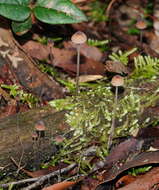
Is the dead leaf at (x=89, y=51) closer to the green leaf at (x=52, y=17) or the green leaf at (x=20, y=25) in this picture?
the green leaf at (x=20, y=25)

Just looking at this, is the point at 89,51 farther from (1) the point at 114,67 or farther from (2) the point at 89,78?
(1) the point at 114,67

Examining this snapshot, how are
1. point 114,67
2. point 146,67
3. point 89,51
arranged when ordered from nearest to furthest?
point 114,67
point 146,67
point 89,51

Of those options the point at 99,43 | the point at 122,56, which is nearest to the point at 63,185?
the point at 122,56

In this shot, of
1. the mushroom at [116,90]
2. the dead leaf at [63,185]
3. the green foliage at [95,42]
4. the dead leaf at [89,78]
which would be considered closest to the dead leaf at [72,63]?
the dead leaf at [89,78]

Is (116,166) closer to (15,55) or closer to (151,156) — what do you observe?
(151,156)

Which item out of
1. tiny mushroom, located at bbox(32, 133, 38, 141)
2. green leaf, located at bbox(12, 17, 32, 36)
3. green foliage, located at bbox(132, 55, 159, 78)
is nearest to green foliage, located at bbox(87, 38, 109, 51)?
green foliage, located at bbox(132, 55, 159, 78)

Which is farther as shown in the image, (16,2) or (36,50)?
(36,50)

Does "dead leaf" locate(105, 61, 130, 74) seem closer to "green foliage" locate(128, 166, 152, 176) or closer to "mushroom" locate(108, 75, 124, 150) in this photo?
"mushroom" locate(108, 75, 124, 150)
